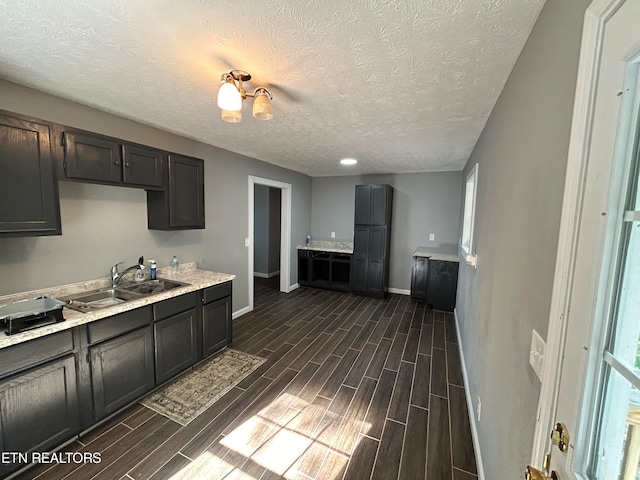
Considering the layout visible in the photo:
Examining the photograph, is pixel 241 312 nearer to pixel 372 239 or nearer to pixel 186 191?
pixel 186 191

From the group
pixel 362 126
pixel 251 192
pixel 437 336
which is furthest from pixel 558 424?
pixel 251 192

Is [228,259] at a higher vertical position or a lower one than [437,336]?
higher

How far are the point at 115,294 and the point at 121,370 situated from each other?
710 millimetres

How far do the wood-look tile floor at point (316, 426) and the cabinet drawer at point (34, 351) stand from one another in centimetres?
69

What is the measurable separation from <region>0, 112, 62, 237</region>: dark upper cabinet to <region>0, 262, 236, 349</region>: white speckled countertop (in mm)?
553

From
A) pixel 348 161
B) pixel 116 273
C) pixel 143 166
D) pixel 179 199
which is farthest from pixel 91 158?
pixel 348 161

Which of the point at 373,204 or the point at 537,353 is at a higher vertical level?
the point at 373,204

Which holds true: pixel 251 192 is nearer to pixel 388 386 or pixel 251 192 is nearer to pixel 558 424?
pixel 388 386

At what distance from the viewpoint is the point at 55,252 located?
81.5 inches

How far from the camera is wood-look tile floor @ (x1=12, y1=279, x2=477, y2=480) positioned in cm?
163

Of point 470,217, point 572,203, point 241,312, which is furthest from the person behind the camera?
point 241,312

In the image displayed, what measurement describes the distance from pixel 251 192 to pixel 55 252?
2.39m

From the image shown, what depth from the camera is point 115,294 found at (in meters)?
2.34

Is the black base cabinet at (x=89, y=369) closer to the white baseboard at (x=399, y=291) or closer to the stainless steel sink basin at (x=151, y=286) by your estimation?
the stainless steel sink basin at (x=151, y=286)
